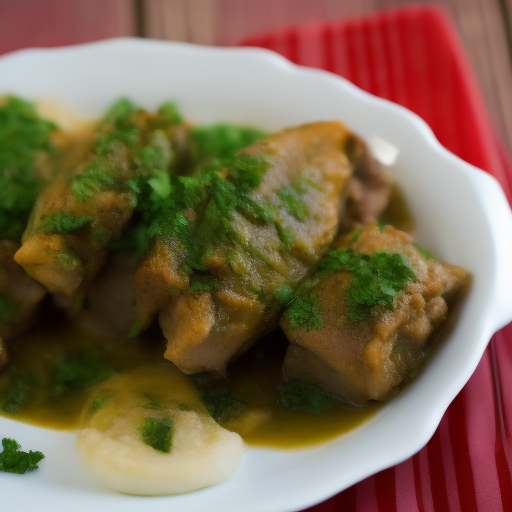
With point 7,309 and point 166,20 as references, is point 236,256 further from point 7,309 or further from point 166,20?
point 166,20

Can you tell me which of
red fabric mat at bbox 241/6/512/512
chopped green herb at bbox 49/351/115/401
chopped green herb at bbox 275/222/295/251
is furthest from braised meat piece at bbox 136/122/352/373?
red fabric mat at bbox 241/6/512/512

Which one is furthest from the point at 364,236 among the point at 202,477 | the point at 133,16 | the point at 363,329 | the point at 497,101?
the point at 133,16

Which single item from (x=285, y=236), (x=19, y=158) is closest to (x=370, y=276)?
(x=285, y=236)

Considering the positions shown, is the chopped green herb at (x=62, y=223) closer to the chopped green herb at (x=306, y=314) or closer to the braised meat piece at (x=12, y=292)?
the braised meat piece at (x=12, y=292)

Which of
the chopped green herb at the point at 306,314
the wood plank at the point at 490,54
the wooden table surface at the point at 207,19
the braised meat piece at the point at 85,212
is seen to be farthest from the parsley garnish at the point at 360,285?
the wooden table surface at the point at 207,19

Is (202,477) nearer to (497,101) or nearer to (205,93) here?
(205,93)

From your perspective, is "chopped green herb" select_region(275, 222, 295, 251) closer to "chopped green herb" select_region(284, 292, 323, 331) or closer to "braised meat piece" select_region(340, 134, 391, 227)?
"chopped green herb" select_region(284, 292, 323, 331)
